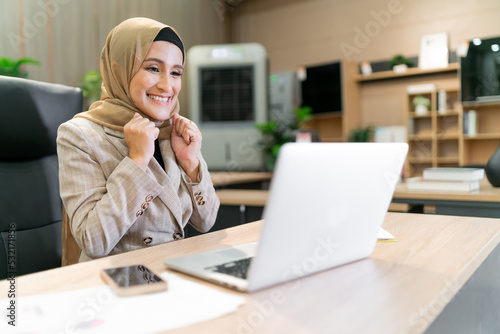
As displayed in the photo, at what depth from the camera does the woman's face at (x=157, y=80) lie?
1232mm

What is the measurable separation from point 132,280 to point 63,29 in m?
4.37

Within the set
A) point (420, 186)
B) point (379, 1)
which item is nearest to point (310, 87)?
point (379, 1)

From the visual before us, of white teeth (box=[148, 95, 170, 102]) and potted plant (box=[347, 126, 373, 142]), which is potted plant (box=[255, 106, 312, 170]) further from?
white teeth (box=[148, 95, 170, 102])

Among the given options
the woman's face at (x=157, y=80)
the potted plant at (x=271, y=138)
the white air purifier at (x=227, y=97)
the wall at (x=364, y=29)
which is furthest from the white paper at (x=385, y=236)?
the wall at (x=364, y=29)

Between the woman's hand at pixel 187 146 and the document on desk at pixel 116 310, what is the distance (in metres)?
0.65

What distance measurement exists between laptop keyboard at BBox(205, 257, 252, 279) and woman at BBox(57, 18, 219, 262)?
0.37 metres

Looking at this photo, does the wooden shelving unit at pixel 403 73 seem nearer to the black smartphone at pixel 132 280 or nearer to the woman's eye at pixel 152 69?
the woman's eye at pixel 152 69

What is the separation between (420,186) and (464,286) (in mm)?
1518

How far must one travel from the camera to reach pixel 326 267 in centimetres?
72

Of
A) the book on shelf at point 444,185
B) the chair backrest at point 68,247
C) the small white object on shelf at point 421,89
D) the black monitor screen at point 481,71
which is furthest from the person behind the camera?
the small white object on shelf at point 421,89

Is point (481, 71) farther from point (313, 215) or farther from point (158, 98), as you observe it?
point (313, 215)

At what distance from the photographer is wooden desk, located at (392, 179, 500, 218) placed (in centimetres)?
186

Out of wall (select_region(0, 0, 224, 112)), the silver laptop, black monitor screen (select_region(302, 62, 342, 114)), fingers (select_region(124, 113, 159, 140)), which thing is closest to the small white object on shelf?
→ black monitor screen (select_region(302, 62, 342, 114))

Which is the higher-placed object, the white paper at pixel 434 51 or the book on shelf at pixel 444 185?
the white paper at pixel 434 51
